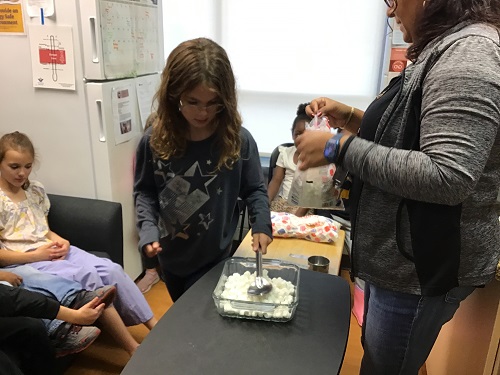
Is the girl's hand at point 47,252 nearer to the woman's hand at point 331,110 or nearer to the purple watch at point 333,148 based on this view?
the woman's hand at point 331,110

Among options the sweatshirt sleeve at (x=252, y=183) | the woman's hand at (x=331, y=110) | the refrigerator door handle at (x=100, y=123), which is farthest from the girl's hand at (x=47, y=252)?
the woman's hand at (x=331, y=110)

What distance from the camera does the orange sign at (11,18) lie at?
205 centimetres

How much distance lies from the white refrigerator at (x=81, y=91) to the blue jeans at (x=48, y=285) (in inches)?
22.3

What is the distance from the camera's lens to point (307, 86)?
304 centimetres

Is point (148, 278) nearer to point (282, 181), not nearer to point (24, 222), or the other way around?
point (24, 222)

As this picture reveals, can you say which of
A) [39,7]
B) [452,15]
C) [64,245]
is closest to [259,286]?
[452,15]

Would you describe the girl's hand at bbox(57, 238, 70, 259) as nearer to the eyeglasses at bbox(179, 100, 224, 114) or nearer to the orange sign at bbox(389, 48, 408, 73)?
the eyeglasses at bbox(179, 100, 224, 114)

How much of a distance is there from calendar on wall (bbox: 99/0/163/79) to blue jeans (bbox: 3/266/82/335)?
0.94m

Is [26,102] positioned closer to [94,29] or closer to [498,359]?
[94,29]

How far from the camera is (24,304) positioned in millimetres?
1503

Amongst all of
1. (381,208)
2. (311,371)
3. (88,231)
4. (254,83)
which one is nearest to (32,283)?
(88,231)

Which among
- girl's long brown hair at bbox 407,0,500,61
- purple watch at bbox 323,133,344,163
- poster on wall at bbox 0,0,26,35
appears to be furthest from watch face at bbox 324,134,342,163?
poster on wall at bbox 0,0,26,35

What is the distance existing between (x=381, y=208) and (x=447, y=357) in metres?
1.00

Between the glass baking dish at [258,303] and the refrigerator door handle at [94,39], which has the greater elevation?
the refrigerator door handle at [94,39]
